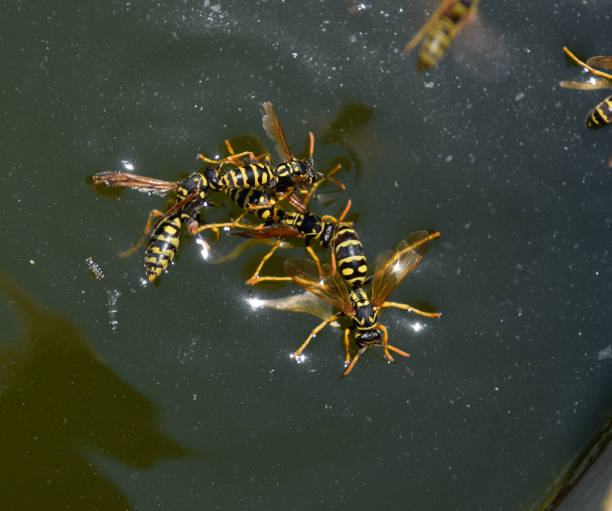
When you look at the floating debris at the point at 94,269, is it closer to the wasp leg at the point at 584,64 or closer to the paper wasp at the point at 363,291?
the paper wasp at the point at 363,291

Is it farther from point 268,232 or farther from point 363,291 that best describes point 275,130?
point 363,291

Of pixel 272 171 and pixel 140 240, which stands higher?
pixel 272 171

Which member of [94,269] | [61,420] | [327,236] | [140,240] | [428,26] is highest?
[428,26]

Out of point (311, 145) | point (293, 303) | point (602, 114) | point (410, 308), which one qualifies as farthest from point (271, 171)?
point (602, 114)

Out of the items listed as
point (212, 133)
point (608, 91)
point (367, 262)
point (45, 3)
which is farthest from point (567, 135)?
point (45, 3)

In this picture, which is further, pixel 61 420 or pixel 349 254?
pixel 61 420

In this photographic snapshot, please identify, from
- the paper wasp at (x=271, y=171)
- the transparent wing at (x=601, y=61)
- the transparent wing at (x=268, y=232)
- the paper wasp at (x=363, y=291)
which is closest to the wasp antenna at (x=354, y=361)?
the paper wasp at (x=363, y=291)

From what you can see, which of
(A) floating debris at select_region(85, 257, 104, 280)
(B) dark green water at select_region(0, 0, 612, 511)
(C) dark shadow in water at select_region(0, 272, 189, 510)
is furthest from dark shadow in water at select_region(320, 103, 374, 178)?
(C) dark shadow in water at select_region(0, 272, 189, 510)

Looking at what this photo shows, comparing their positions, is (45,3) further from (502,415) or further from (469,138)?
(502,415)
